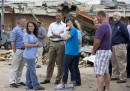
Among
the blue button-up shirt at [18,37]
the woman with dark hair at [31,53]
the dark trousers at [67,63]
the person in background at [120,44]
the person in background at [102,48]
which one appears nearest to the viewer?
the person in background at [102,48]

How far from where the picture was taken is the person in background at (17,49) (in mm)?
10000

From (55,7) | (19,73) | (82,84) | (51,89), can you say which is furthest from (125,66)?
(55,7)

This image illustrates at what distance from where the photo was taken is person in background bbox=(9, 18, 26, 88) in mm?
10000

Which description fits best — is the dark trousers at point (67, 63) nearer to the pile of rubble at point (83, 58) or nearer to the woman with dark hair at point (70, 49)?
the woman with dark hair at point (70, 49)

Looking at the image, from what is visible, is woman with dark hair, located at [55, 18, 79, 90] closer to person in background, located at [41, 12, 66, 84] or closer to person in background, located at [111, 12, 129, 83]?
person in background, located at [41, 12, 66, 84]

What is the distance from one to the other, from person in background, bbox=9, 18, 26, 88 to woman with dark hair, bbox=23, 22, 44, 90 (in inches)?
16.4

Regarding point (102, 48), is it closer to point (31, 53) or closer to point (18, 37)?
point (31, 53)

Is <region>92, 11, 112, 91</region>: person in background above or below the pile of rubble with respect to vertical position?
above

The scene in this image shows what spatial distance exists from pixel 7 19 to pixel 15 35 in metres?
24.7

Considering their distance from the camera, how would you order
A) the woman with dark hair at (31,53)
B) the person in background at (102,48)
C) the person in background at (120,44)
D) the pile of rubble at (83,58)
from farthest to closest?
1. the pile of rubble at (83,58)
2. the person in background at (120,44)
3. the woman with dark hair at (31,53)
4. the person in background at (102,48)

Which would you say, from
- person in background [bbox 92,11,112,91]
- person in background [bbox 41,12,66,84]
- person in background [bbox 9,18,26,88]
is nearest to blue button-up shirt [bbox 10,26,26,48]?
person in background [bbox 9,18,26,88]

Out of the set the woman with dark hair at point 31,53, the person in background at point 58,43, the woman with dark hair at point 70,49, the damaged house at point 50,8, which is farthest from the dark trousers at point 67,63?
the damaged house at point 50,8

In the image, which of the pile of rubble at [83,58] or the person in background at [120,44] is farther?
the pile of rubble at [83,58]

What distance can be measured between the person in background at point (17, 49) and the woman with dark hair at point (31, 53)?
416 millimetres
